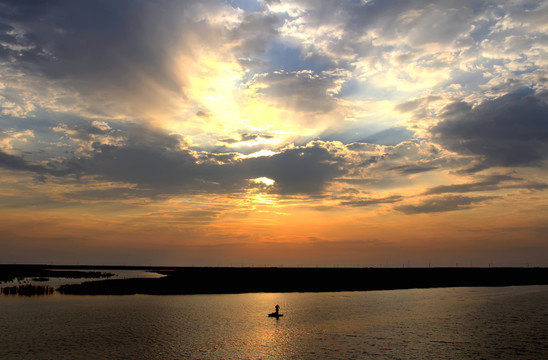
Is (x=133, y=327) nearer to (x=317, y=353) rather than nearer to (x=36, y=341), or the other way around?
(x=36, y=341)

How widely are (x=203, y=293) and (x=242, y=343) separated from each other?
51295 mm

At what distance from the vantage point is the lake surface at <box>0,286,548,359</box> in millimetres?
33906

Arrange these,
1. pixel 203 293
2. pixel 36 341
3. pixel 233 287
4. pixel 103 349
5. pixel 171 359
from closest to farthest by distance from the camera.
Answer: pixel 171 359 < pixel 103 349 < pixel 36 341 < pixel 203 293 < pixel 233 287

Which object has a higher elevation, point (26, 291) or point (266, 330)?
point (266, 330)

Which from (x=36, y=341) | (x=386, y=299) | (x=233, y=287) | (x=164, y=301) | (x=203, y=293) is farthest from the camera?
(x=233, y=287)

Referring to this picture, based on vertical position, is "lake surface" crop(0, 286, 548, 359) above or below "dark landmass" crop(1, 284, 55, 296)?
above

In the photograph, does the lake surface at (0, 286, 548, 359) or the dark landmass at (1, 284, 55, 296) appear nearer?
the lake surface at (0, 286, 548, 359)

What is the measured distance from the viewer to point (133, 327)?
45.3m

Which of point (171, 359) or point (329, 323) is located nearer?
point (171, 359)

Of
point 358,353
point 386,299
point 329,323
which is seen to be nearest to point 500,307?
point 386,299

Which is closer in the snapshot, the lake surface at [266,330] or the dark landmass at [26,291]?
the lake surface at [266,330]

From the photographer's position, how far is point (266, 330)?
44750 mm

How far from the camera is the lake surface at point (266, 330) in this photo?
3391 centimetres

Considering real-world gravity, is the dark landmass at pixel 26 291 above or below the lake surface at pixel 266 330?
below
